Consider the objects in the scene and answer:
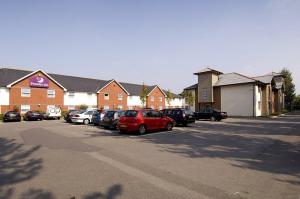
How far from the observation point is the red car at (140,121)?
51.5ft

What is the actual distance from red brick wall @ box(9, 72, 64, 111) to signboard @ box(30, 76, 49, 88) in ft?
1.58

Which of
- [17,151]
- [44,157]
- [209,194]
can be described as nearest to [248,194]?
[209,194]

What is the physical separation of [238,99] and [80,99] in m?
27.6

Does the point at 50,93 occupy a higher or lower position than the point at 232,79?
lower

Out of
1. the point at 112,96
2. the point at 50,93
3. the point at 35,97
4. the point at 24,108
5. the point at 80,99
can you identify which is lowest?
the point at 24,108

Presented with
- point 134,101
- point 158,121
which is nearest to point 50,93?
point 134,101

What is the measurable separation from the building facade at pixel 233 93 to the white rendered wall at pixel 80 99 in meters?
18.9

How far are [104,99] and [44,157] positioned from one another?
1637 inches

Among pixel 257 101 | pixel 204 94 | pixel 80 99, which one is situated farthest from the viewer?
pixel 80 99

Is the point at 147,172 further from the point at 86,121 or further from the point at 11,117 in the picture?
the point at 11,117

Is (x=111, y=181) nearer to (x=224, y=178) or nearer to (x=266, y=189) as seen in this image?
(x=224, y=178)

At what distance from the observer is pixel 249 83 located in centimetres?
4009

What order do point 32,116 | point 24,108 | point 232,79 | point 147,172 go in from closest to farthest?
point 147,172 < point 32,116 < point 24,108 < point 232,79

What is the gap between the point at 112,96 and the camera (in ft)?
169
